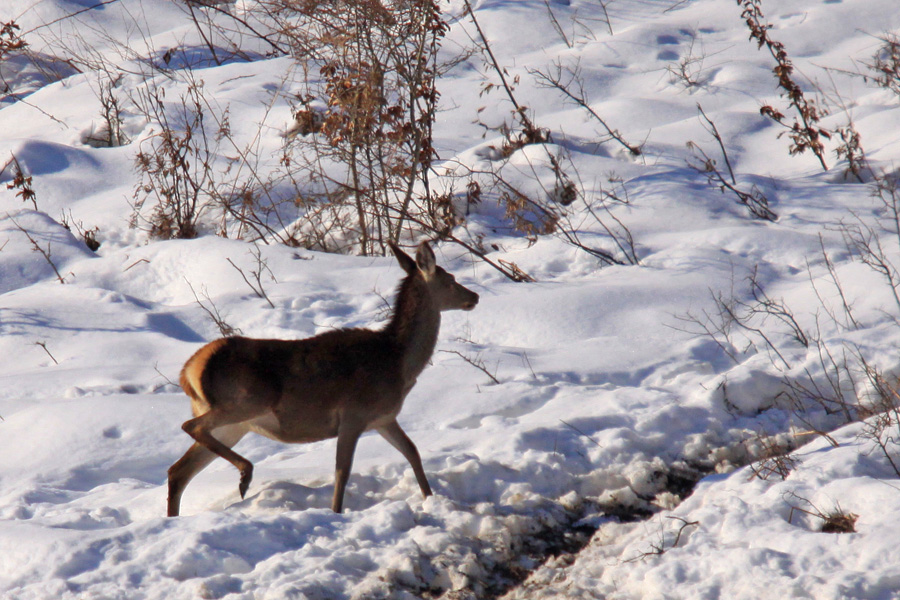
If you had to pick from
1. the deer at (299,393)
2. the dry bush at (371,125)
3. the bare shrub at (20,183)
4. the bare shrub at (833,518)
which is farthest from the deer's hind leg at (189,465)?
the bare shrub at (20,183)

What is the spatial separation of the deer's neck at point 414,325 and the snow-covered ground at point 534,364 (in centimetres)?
66

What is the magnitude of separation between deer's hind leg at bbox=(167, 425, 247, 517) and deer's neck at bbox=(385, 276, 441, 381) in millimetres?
1088

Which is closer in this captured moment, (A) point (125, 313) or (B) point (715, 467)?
(B) point (715, 467)

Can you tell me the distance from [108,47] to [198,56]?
194 centimetres

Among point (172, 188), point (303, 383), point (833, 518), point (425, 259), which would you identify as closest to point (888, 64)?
point (172, 188)

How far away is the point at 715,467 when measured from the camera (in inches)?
216

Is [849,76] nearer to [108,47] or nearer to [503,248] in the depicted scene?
[503,248]

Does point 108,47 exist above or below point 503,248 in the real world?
above

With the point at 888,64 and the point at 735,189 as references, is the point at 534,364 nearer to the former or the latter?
the point at 735,189

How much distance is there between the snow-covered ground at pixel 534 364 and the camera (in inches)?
161

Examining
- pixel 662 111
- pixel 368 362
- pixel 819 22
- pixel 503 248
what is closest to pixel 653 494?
pixel 368 362

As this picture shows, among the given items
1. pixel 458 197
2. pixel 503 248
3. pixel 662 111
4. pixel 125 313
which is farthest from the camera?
pixel 662 111

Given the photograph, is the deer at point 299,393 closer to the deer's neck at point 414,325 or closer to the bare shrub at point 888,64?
the deer's neck at point 414,325

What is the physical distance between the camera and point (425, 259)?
5.69 m
